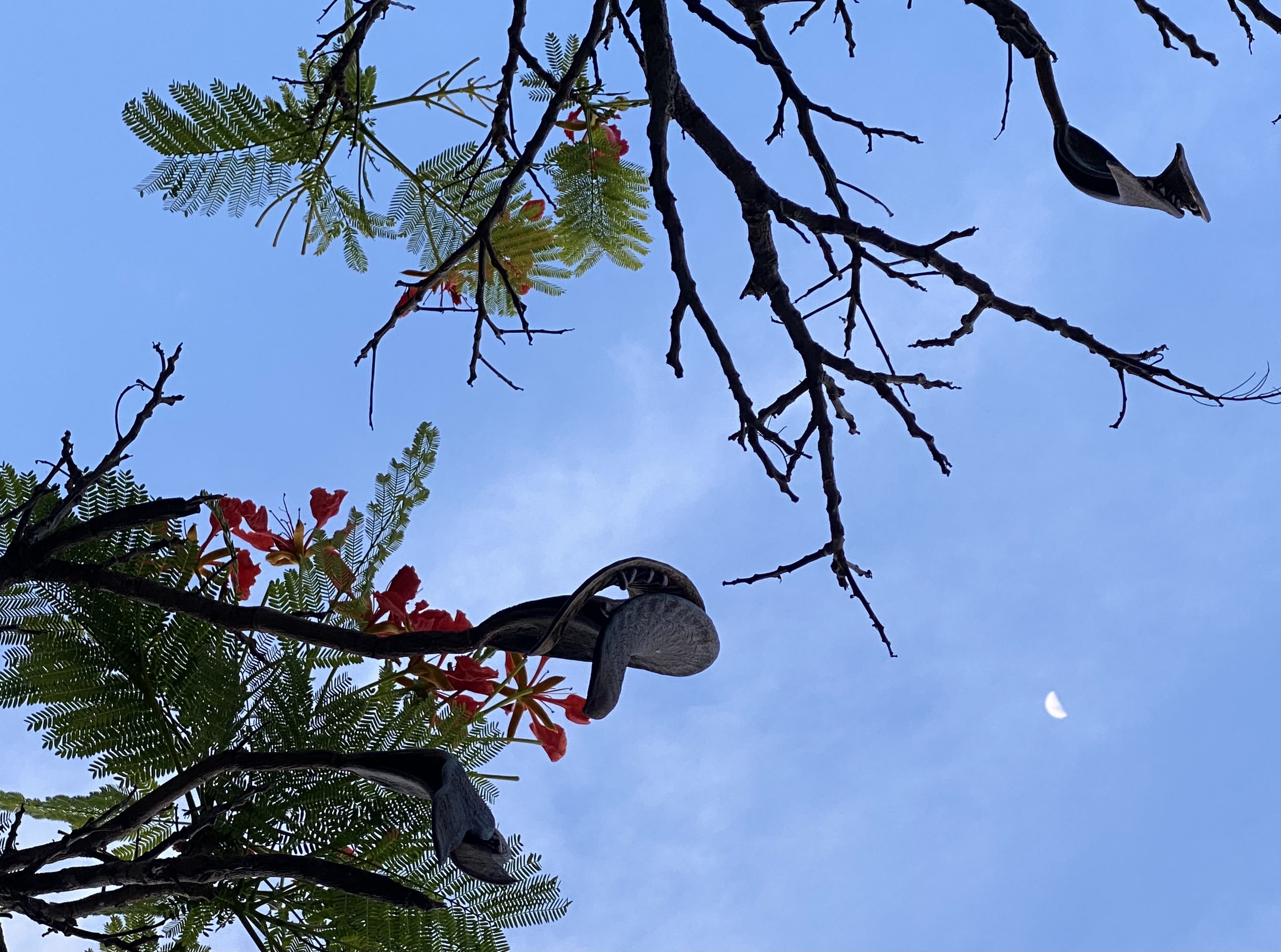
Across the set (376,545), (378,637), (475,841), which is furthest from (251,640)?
(475,841)

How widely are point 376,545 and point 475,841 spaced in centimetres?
93

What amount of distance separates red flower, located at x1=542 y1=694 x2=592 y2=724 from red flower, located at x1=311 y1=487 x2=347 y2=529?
586mm

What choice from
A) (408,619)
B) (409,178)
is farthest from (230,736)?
(409,178)

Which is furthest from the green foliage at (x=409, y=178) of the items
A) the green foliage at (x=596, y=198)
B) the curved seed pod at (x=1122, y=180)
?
the curved seed pod at (x=1122, y=180)

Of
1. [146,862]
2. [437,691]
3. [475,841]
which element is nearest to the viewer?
[475,841]

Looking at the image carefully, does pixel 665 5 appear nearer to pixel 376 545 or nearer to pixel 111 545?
pixel 376 545

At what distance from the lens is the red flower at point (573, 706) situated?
1.93 m

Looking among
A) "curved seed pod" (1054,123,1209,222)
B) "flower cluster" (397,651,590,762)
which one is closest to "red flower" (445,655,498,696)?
"flower cluster" (397,651,590,762)

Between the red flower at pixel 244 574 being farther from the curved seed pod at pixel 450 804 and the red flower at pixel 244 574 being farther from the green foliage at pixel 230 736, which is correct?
the curved seed pod at pixel 450 804

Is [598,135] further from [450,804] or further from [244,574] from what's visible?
[450,804]

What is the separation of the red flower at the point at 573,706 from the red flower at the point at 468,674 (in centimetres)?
20

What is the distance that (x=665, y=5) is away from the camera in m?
2.06

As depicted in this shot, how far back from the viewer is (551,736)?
6.30 ft

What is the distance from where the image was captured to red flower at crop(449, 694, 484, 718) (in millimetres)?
1763
